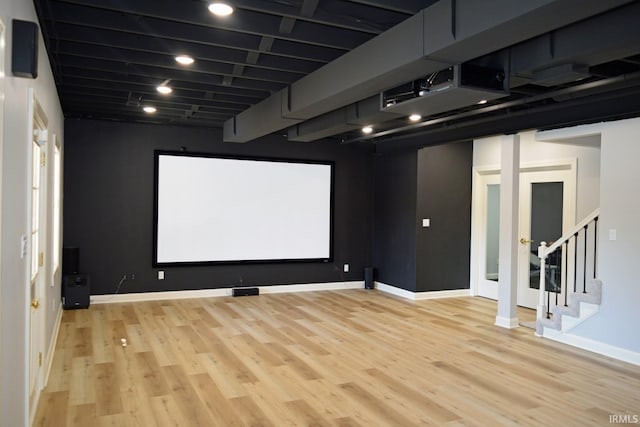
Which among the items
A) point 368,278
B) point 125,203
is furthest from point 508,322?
point 125,203

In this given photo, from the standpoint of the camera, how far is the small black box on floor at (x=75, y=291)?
21.1 feet

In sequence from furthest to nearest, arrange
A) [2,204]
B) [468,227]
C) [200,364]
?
1. [468,227]
2. [200,364]
3. [2,204]

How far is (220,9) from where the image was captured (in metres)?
3.04

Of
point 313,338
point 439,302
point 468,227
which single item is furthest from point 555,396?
point 468,227

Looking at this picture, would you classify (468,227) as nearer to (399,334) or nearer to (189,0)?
(399,334)

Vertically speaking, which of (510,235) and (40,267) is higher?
(510,235)

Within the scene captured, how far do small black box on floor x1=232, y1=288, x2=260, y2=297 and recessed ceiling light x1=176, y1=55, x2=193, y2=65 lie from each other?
422 centimetres

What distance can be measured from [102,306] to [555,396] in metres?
5.65

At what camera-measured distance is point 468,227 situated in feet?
26.5

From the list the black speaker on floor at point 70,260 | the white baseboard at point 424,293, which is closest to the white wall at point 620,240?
the white baseboard at point 424,293

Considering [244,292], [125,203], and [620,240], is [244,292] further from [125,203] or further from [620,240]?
[620,240]

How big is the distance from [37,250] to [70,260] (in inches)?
119

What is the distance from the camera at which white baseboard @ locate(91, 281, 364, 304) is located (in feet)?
23.0

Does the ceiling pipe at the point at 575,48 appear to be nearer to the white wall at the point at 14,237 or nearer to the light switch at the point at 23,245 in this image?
the white wall at the point at 14,237
